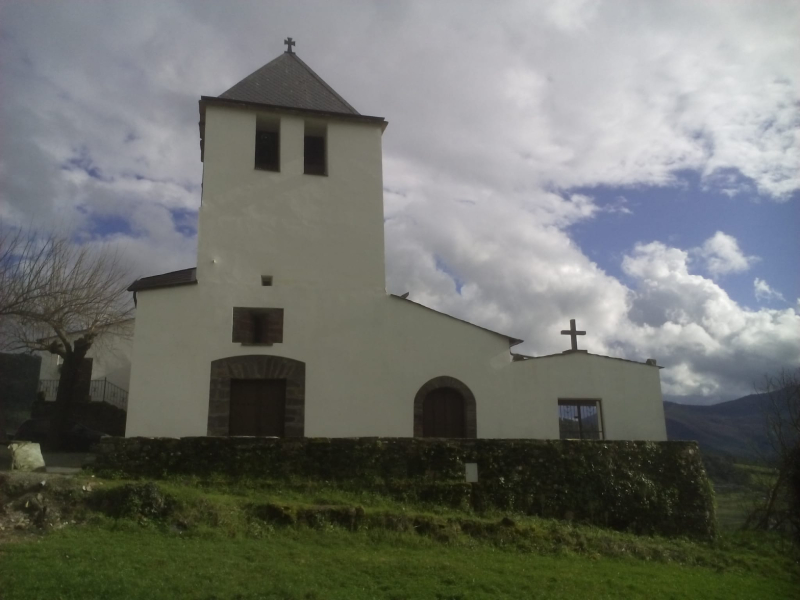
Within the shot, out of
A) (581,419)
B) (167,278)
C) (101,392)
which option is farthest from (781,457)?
(101,392)

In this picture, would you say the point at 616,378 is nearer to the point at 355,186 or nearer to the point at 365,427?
the point at 365,427

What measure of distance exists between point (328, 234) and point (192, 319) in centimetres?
396

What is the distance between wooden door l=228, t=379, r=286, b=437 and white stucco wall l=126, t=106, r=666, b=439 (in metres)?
0.63

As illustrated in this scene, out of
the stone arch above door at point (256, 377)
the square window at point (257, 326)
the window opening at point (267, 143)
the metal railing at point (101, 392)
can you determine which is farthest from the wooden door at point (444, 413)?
the metal railing at point (101, 392)

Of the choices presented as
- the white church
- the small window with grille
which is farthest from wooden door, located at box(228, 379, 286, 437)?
the small window with grille

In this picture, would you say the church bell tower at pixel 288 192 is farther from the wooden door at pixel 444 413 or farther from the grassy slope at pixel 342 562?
the grassy slope at pixel 342 562

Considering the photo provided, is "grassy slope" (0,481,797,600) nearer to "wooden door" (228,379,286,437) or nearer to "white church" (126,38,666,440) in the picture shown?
"wooden door" (228,379,286,437)

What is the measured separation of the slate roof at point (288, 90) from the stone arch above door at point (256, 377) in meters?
6.78

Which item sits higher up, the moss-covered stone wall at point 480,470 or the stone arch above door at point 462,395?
the stone arch above door at point 462,395

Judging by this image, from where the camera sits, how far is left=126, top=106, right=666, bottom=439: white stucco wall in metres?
14.7

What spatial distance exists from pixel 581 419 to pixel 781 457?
4.91m

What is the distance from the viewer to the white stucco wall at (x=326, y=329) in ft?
48.2

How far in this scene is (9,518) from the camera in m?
9.20

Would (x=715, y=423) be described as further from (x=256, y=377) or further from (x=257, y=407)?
(x=256, y=377)
